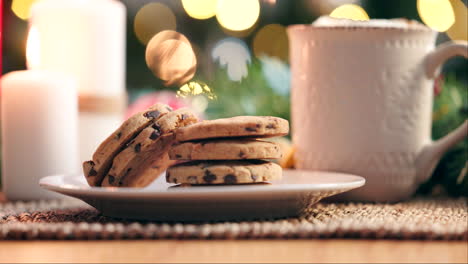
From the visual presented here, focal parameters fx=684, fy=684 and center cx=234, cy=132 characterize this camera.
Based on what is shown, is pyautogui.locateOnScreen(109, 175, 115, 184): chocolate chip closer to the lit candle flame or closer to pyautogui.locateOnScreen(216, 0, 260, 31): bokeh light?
the lit candle flame

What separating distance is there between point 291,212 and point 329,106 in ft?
0.77

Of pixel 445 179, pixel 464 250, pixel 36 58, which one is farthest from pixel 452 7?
pixel 464 250

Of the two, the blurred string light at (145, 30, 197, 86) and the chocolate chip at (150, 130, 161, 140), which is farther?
the blurred string light at (145, 30, 197, 86)

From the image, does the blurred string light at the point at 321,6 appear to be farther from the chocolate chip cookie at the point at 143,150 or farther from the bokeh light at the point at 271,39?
the chocolate chip cookie at the point at 143,150

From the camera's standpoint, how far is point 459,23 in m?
1.50

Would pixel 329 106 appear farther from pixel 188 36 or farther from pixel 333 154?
pixel 188 36

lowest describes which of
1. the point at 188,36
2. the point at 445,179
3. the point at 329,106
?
the point at 445,179

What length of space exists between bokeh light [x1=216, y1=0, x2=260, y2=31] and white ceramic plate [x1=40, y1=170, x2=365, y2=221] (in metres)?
1.13

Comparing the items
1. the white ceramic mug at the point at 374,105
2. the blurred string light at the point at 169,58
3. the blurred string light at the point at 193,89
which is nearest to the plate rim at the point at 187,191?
the white ceramic mug at the point at 374,105

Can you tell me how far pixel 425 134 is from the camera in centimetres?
84

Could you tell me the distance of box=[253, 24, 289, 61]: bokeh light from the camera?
5.78 feet

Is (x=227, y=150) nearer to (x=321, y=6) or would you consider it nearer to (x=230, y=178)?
(x=230, y=178)

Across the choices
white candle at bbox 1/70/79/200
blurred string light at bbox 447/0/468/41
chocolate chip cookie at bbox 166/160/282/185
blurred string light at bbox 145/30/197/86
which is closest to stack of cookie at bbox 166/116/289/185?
chocolate chip cookie at bbox 166/160/282/185

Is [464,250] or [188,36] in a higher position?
[188,36]
